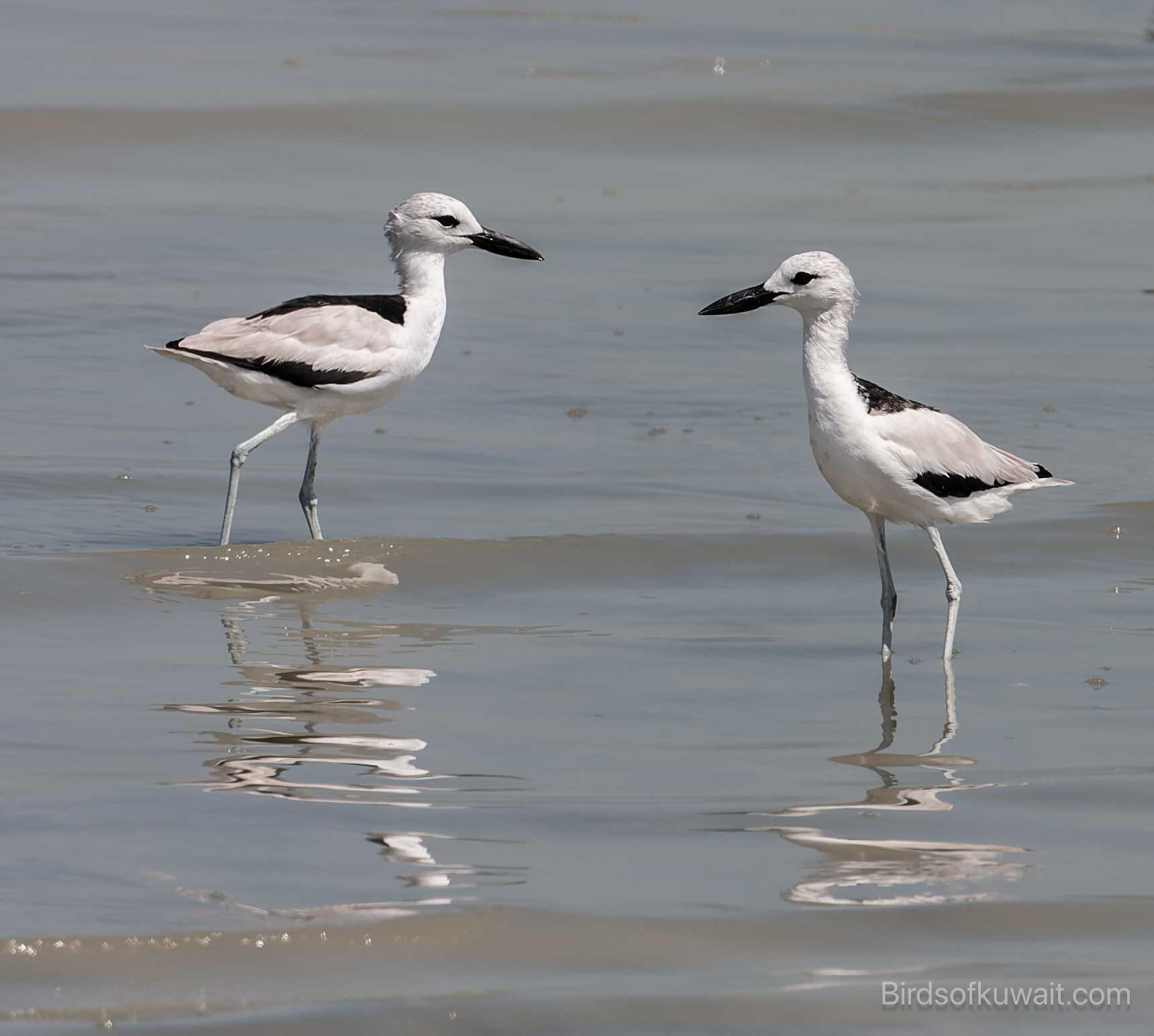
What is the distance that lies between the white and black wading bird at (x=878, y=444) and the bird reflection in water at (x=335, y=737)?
5.39 ft

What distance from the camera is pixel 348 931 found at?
185 inches

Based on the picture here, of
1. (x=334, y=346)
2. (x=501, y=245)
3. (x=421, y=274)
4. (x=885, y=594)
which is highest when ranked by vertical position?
(x=501, y=245)

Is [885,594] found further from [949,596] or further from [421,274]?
[421,274]

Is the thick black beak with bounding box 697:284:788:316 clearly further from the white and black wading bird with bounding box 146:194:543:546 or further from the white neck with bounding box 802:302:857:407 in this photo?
the white and black wading bird with bounding box 146:194:543:546

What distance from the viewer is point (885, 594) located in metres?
7.40

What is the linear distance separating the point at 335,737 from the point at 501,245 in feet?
13.3

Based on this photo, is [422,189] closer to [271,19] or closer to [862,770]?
[271,19]

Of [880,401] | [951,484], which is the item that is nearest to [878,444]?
[880,401]

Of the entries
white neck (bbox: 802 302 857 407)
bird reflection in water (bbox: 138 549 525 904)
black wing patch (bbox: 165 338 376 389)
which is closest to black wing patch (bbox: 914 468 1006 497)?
white neck (bbox: 802 302 857 407)

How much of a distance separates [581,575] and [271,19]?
1573 cm

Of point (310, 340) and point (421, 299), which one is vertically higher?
point (421, 299)

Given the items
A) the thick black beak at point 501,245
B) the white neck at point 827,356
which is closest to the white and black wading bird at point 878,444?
the white neck at point 827,356

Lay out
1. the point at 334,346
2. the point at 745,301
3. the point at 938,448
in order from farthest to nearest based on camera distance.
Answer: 1. the point at 334,346
2. the point at 745,301
3. the point at 938,448

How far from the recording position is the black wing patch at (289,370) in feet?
28.9
